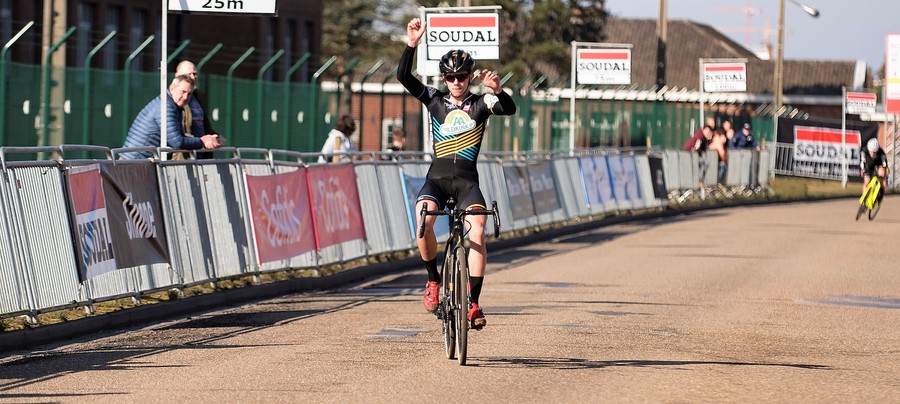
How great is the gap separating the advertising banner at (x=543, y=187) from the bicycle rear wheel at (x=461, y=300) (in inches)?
592

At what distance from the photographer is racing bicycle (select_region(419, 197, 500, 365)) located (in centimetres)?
977

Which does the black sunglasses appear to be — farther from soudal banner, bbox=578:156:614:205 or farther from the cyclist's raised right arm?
soudal banner, bbox=578:156:614:205

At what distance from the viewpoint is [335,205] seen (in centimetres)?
1731

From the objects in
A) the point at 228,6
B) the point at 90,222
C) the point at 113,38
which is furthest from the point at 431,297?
the point at 113,38

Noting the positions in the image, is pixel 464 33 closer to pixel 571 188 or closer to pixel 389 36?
pixel 571 188

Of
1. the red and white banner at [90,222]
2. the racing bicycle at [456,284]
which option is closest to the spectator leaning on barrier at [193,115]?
the red and white banner at [90,222]

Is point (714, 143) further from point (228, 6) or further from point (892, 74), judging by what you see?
point (228, 6)

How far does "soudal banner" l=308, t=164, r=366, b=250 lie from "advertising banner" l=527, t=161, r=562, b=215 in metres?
7.40

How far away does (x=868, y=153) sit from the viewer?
32406 mm

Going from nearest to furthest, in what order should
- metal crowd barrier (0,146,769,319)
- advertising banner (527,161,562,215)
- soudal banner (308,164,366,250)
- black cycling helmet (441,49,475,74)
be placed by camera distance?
black cycling helmet (441,49,475,74) → metal crowd barrier (0,146,769,319) → soudal banner (308,164,366,250) → advertising banner (527,161,562,215)

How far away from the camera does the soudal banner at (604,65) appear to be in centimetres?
3100

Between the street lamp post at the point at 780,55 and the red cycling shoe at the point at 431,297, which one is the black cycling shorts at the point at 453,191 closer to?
the red cycling shoe at the point at 431,297

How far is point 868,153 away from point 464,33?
1228cm

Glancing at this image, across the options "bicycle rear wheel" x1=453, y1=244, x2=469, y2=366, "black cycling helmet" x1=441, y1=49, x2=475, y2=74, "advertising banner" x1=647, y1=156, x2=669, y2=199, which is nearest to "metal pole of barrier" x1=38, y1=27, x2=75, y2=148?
"black cycling helmet" x1=441, y1=49, x2=475, y2=74
